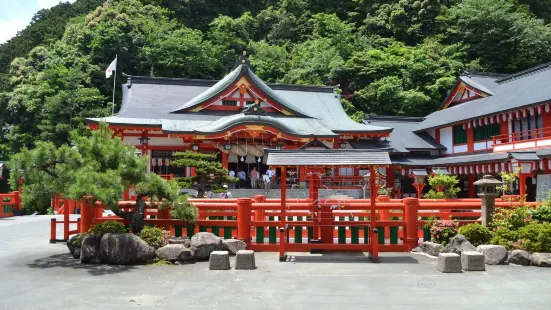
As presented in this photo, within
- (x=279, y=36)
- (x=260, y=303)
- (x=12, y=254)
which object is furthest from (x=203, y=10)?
(x=260, y=303)

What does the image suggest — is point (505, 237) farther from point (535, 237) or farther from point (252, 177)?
point (252, 177)

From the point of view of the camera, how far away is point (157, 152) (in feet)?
91.0

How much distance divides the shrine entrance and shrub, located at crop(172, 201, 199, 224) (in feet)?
7.11

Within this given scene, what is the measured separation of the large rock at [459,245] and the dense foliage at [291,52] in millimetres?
30559

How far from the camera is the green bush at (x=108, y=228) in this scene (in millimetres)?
10898

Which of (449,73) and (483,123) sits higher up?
(449,73)

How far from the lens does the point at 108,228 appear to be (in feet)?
36.0

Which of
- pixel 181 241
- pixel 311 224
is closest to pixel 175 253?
pixel 181 241

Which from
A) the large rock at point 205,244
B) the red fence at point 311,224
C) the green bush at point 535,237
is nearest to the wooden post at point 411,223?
the red fence at point 311,224

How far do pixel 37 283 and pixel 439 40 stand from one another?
156 feet

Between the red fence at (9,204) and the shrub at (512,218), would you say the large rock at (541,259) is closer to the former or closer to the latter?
the shrub at (512,218)

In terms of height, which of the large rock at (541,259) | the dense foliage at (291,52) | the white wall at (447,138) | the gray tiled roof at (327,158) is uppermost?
the dense foliage at (291,52)

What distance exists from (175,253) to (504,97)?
2481 centimetres

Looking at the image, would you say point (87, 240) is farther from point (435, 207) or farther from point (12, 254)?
point (435, 207)
